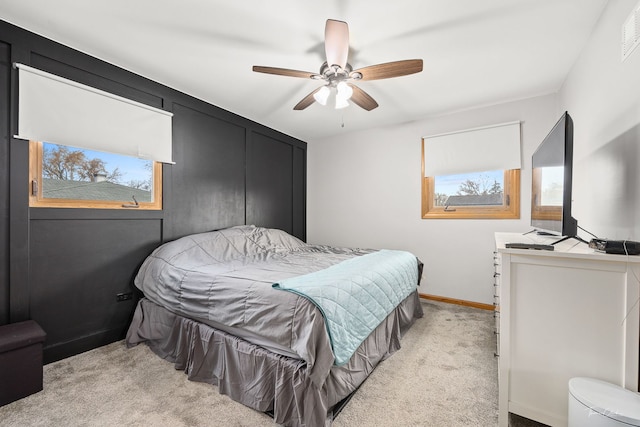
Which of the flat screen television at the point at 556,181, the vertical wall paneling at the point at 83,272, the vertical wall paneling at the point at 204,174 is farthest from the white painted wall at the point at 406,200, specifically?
the vertical wall paneling at the point at 83,272

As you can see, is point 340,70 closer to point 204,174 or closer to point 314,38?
point 314,38

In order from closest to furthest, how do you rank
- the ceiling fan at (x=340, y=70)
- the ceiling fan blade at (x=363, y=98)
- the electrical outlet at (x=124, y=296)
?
the ceiling fan at (x=340, y=70) < the ceiling fan blade at (x=363, y=98) < the electrical outlet at (x=124, y=296)

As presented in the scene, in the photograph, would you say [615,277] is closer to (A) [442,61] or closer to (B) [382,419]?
(B) [382,419]

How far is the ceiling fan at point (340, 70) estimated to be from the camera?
170 cm

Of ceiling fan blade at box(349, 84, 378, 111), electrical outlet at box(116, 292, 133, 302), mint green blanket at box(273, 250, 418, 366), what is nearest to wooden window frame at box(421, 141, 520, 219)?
mint green blanket at box(273, 250, 418, 366)

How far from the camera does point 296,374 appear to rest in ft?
4.71

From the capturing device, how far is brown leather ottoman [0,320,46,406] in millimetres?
1623

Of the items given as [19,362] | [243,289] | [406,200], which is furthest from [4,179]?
[406,200]

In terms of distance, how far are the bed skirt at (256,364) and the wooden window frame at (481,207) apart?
5.50 ft

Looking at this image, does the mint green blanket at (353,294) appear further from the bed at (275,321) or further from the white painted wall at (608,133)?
the white painted wall at (608,133)

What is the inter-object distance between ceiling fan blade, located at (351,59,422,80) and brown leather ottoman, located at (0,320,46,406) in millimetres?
2854

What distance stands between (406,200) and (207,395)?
10.5ft

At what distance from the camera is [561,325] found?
1285 millimetres

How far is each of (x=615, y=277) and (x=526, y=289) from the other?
1.07 feet
